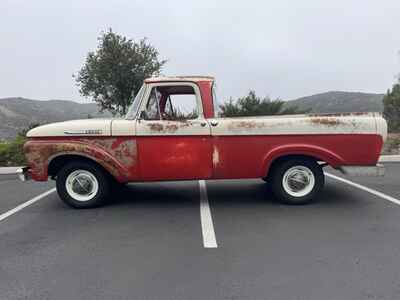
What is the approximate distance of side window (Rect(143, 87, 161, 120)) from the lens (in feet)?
19.9

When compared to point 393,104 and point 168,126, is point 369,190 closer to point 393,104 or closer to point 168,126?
point 168,126

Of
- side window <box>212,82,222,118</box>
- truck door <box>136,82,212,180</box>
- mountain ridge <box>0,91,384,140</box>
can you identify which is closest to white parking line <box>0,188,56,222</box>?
truck door <box>136,82,212,180</box>

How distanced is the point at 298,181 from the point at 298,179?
3 centimetres

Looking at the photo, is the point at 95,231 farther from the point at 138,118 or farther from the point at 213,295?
the point at 213,295

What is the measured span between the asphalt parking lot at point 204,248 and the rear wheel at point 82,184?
198mm

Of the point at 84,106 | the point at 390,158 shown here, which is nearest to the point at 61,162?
the point at 390,158

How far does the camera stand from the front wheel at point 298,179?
241 inches

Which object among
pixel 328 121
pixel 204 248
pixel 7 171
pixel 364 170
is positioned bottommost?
pixel 204 248

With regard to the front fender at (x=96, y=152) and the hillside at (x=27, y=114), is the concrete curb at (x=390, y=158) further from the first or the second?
the hillside at (x=27, y=114)

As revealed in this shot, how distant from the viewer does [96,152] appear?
19.6 ft

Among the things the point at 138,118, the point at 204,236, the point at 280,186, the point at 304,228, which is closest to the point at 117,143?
the point at 138,118

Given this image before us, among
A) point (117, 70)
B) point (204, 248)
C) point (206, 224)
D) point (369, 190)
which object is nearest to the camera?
point (204, 248)

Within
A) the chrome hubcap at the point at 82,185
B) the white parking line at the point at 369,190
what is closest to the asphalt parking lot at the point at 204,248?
the white parking line at the point at 369,190

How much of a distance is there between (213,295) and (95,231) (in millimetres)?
2355
